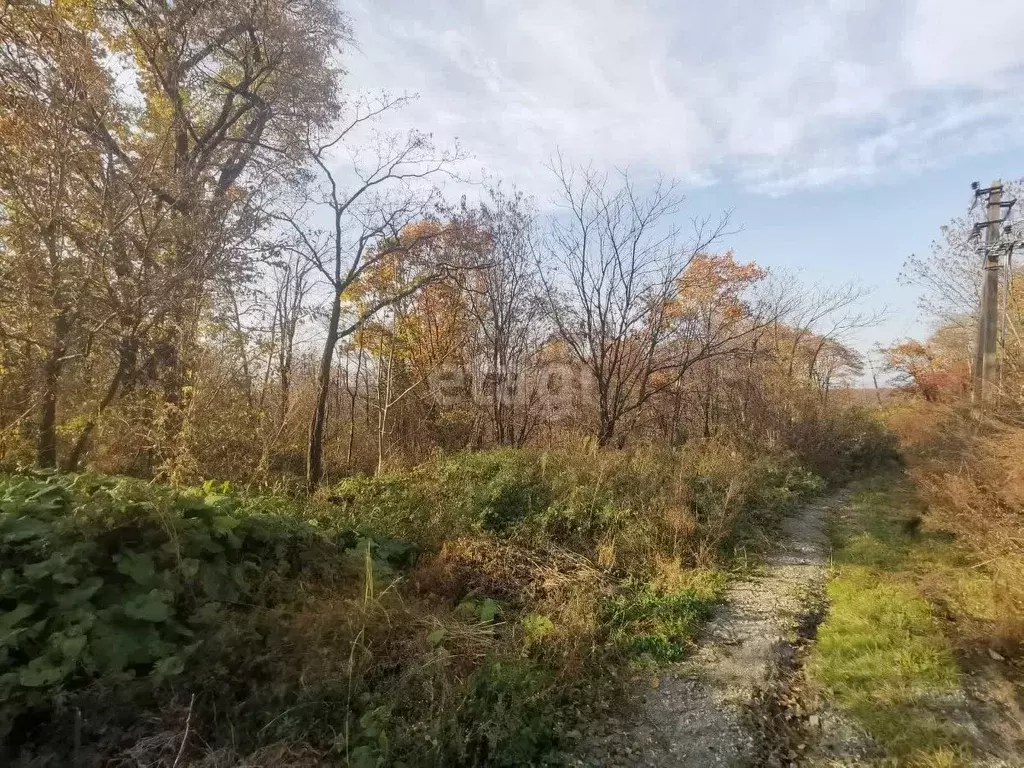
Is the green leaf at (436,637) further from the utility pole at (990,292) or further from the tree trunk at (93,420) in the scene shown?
the utility pole at (990,292)

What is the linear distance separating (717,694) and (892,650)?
5.18ft

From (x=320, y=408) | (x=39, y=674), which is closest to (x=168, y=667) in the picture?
(x=39, y=674)

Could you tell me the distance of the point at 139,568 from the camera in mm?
3389

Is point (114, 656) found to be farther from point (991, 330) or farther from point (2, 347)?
point (991, 330)

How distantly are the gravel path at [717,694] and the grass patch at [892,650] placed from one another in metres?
0.37

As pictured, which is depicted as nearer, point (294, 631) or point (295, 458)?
point (294, 631)

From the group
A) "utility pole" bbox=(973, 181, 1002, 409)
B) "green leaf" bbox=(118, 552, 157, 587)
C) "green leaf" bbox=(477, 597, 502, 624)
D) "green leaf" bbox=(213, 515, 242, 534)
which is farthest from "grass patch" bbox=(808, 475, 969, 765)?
"utility pole" bbox=(973, 181, 1002, 409)

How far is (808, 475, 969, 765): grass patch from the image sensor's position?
3.22 metres

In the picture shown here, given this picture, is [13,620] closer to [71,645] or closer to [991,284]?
[71,645]

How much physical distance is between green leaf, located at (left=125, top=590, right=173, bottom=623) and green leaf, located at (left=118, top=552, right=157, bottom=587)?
0.10 metres

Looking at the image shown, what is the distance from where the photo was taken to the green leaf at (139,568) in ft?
10.9

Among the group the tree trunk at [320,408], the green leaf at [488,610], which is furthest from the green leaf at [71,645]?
the tree trunk at [320,408]

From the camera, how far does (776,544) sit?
7043 millimetres

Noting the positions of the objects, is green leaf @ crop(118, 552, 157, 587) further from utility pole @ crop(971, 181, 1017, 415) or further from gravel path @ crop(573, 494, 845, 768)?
utility pole @ crop(971, 181, 1017, 415)
